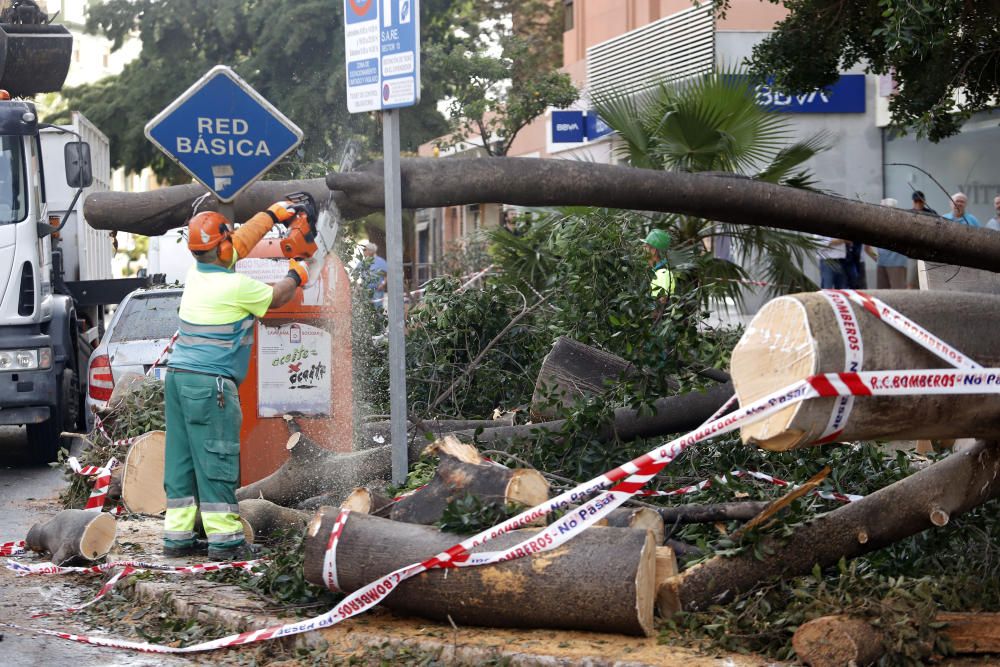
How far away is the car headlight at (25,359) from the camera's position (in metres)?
11.8

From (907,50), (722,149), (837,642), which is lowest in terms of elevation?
(837,642)

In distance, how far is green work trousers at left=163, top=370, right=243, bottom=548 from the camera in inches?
274

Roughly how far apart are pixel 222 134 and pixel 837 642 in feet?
15.1

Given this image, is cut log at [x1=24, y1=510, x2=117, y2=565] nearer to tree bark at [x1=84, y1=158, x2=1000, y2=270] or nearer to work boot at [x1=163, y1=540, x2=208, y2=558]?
work boot at [x1=163, y1=540, x2=208, y2=558]

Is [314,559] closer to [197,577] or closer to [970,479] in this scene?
[197,577]

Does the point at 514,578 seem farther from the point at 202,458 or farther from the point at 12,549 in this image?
the point at 12,549

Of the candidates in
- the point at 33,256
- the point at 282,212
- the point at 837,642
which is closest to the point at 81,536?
the point at 282,212

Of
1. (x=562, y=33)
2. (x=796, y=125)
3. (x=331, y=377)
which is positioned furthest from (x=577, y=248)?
(x=562, y=33)

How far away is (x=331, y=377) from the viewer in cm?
834

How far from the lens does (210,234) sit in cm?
713

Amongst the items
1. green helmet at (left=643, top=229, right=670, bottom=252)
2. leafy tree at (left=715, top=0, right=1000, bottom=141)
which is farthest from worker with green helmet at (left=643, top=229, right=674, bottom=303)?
leafy tree at (left=715, top=0, right=1000, bottom=141)

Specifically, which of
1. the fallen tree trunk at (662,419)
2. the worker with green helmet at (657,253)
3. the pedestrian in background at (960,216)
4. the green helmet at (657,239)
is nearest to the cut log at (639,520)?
the fallen tree trunk at (662,419)

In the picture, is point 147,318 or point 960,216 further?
point 147,318

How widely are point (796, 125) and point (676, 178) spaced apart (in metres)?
17.4
